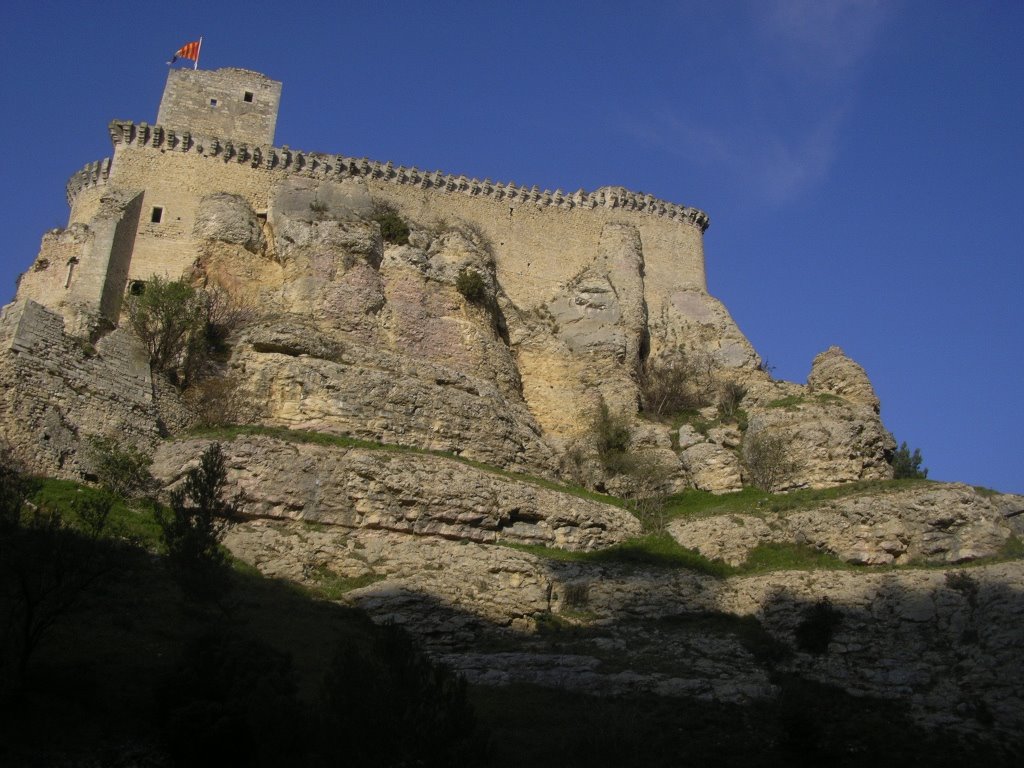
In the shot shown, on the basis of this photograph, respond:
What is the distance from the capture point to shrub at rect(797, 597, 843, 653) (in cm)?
2302

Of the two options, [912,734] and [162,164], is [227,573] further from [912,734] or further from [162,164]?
[162,164]

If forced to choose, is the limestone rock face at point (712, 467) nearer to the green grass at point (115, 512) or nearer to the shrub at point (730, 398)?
the shrub at point (730, 398)

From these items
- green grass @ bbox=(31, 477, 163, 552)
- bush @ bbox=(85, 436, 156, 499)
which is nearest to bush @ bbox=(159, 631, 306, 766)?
green grass @ bbox=(31, 477, 163, 552)

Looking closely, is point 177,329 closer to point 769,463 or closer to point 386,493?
point 386,493

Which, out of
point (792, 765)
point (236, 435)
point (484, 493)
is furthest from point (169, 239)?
point (792, 765)

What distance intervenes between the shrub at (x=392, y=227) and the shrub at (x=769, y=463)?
13.3 meters

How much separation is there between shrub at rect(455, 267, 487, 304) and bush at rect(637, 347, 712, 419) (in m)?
6.51

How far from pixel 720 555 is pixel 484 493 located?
20.7ft

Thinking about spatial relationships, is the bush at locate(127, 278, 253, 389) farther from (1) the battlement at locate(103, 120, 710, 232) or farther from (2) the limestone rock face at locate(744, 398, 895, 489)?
(2) the limestone rock face at locate(744, 398, 895, 489)

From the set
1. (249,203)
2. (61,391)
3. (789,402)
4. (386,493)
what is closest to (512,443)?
(386,493)

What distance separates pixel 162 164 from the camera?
35438 millimetres

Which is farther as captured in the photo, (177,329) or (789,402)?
(789,402)

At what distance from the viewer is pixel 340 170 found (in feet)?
123

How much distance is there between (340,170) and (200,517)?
18.5 m
